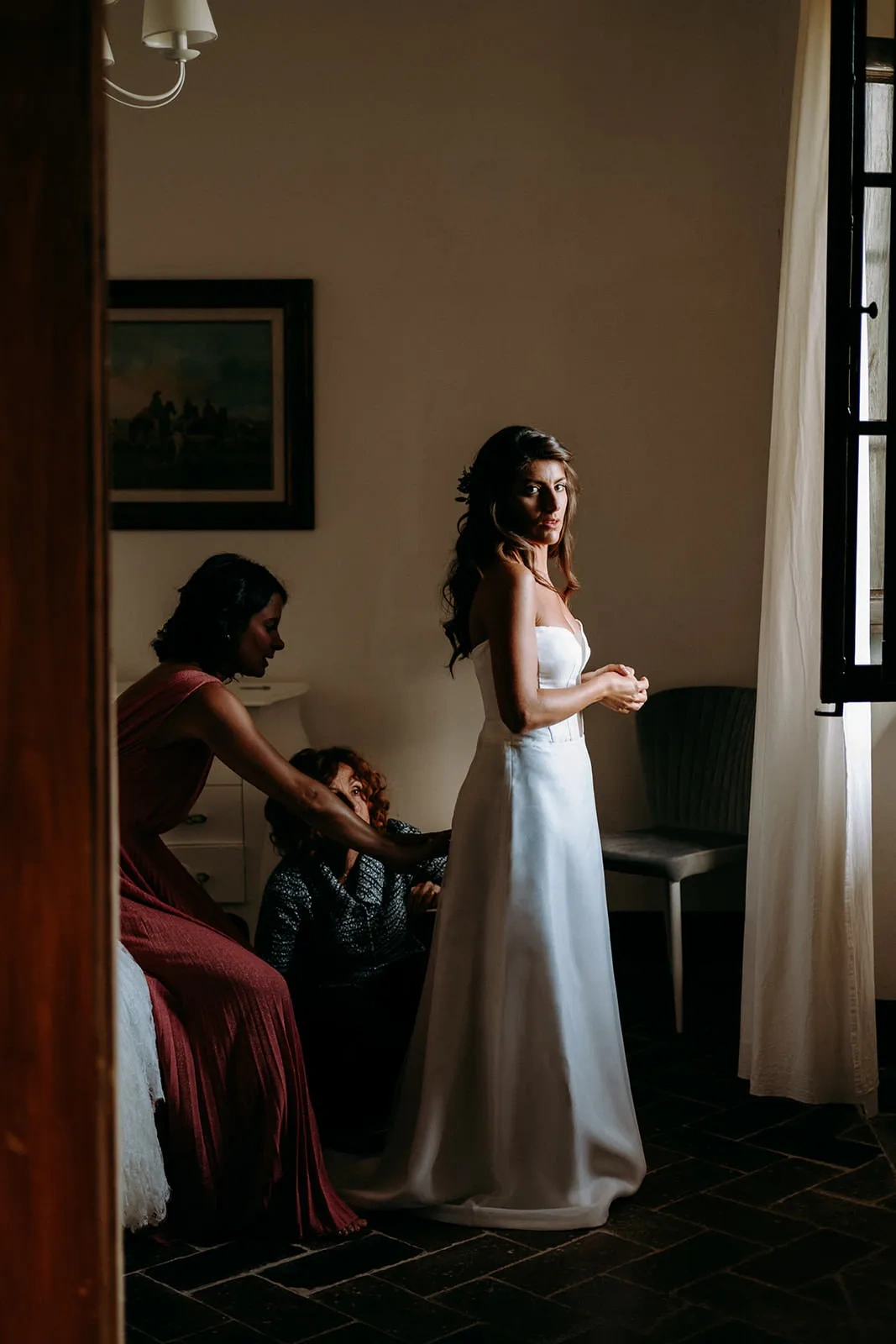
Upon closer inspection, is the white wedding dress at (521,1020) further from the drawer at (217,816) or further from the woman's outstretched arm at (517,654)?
the drawer at (217,816)

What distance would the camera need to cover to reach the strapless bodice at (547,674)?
9.98 feet

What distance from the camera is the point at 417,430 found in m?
4.64

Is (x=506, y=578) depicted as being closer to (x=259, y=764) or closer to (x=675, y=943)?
(x=259, y=764)

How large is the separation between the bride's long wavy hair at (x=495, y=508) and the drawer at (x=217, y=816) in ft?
4.59

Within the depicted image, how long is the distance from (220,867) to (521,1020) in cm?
160

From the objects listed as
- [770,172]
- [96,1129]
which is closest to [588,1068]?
[96,1129]

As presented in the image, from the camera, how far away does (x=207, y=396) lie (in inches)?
181

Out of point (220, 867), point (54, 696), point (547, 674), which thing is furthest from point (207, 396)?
point (54, 696)

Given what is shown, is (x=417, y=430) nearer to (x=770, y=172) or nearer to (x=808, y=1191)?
(x=770, y=172)

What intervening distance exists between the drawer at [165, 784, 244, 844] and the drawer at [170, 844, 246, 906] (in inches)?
0.9

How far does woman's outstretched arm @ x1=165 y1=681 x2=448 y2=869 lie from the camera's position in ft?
9.83

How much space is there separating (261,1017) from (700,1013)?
6.46 feet

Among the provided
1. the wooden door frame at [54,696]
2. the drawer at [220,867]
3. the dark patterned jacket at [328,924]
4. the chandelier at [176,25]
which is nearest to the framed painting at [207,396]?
the drawer at [220,867]

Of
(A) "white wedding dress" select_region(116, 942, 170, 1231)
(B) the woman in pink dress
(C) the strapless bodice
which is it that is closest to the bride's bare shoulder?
(C) the strapless bodice
